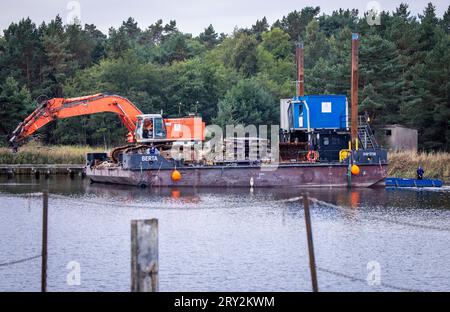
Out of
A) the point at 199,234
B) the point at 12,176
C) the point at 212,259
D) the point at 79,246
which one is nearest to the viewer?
the point at 212,259

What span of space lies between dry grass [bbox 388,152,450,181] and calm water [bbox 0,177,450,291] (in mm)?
8134

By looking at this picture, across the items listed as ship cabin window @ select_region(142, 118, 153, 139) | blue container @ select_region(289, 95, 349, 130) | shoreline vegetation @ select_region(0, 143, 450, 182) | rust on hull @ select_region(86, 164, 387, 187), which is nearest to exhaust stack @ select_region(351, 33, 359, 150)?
rust on hull @ select_region(86, 164, 387, 187)

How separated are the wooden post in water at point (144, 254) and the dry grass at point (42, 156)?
56.0 m

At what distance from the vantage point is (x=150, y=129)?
188ft

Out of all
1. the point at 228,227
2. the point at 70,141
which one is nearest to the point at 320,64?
the point at 70,141

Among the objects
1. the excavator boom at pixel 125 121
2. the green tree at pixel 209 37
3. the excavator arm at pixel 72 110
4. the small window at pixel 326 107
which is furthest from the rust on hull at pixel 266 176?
the green tree at pixel 209 37

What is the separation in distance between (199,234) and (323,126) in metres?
23.5

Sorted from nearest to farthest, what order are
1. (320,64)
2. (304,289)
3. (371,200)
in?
(304,289) → (371,200) → (320,64)

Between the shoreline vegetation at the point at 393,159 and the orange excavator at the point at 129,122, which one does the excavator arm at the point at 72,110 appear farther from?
the shoreline vegetation at the point at 393,159

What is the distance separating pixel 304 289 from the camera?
23719 mm

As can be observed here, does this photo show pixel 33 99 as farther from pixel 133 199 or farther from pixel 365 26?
pixel 133 199

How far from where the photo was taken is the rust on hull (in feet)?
175

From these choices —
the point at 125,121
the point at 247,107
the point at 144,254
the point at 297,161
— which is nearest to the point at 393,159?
the point at 297,161

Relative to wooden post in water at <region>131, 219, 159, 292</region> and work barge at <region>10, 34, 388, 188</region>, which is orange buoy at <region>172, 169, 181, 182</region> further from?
wooden post in water at <region>131, 219, 159, 292</region>
